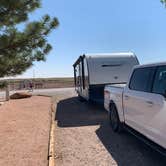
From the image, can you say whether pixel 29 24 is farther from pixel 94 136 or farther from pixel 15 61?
pixel 94 136

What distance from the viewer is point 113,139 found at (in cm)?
790

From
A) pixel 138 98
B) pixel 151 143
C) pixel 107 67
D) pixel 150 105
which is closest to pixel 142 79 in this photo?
pixel 138 98

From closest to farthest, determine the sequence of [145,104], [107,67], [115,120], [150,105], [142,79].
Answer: [150,105]
[145,104]
[142,79]
[115,120]
[107,67]

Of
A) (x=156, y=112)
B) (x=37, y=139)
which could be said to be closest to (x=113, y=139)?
(x=37, y=139)

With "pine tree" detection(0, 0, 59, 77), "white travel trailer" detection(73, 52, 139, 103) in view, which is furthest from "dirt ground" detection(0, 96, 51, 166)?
"white travel trailer" detection(73, 52, 139, 103)

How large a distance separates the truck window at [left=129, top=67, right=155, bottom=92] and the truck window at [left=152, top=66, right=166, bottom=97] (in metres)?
0.21

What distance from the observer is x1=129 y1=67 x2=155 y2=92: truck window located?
6.32 meters

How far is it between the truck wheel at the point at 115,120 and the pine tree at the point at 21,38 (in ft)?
8.52

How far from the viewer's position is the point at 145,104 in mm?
6094

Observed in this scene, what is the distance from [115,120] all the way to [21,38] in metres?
3.51

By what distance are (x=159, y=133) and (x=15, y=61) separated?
14.6 ft

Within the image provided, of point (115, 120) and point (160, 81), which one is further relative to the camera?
point (115, 120)

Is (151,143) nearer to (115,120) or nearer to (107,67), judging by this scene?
(115,120)

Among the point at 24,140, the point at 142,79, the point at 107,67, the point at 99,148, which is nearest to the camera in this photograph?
the point at 142,79
